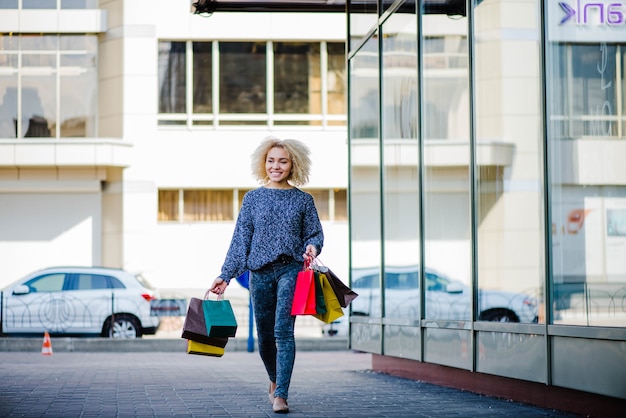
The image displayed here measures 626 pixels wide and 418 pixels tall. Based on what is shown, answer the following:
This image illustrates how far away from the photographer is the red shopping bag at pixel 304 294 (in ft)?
Answer: 24.6

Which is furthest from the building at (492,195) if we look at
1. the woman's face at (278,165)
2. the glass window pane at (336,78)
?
the glass window pane at (336,78)

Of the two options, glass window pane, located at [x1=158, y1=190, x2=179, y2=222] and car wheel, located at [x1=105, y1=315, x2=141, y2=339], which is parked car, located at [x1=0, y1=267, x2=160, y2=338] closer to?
car wheel, located at [x1=105, y1=315, x2=141, y2=339]

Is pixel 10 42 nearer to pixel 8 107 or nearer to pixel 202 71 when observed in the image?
pixel 8 107

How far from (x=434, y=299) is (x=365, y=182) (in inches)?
113

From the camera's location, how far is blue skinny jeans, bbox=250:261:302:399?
25.1ft

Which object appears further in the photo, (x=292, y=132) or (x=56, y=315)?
(x=292, y=132)

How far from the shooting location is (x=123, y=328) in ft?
73.9

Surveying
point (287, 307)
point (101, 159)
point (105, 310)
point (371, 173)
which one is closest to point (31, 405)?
point (287, 307)

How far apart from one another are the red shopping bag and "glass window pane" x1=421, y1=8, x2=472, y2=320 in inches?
107

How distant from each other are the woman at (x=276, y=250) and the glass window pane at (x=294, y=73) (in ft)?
76.9

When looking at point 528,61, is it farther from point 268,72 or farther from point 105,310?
point 268,72

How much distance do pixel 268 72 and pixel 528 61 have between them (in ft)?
74.1

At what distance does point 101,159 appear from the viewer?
30047 mm

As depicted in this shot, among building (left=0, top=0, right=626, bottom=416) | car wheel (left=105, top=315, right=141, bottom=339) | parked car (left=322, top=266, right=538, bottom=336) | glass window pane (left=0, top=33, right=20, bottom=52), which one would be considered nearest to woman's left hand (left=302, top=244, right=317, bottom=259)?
building (left=0, top=0, right=626, bottom=416)
